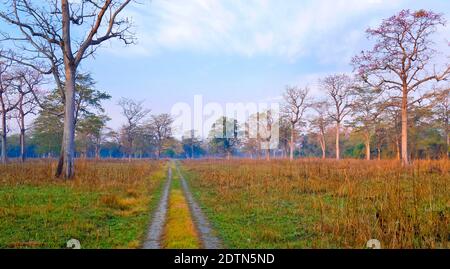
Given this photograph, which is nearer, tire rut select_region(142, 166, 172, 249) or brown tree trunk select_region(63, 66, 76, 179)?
tire rut select_region(142, 166, 172, 249)

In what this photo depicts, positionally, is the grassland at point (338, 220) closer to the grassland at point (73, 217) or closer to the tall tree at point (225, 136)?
the grassland at point (73, 217)

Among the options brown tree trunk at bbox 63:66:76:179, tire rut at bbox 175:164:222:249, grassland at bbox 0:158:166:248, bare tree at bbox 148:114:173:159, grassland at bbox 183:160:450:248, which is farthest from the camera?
bare tree at bbox 148:114:173:159

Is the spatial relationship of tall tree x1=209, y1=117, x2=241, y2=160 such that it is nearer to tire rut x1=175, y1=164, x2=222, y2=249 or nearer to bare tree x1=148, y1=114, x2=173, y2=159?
bare tree x1=148, y1=114, x2=173, y2=159

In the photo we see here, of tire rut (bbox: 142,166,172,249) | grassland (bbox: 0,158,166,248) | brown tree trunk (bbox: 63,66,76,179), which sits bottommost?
tire rut (bbox: 142,166,172,249)

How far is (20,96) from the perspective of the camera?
39594 mm

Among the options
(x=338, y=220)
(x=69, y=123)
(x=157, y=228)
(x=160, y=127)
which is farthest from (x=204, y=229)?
(x=160, y=127)

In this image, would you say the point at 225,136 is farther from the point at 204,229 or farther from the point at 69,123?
the point at 204,229

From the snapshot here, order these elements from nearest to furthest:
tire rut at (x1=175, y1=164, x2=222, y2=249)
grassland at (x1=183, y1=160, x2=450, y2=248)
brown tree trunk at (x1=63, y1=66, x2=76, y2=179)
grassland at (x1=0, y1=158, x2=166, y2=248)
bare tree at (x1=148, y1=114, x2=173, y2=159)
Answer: grassland at (x1=183, y1=160, x2=450, y2=248) → tire rut at (x1=175, y1=164, x2=222, y2=249) → grassland at (x1=0, y1=158, x2=166, y2=248) → brown tree trunk at (x1=63, y1=66, x2=76, y2=179) → bare tree at (x1=148, y1=114, x2=173, y2=159)

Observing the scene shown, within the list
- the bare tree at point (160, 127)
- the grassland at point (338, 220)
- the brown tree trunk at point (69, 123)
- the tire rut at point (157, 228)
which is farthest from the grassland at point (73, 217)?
the bare tree at point (160, 127)

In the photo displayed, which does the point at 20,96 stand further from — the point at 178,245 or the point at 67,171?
the point at 178,245

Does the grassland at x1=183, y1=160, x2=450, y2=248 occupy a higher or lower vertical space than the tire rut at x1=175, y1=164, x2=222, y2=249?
higher

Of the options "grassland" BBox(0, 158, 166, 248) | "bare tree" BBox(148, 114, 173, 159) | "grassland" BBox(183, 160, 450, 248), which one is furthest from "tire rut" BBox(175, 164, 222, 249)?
"bare tree" BBox(148, 114, 173, 159)
